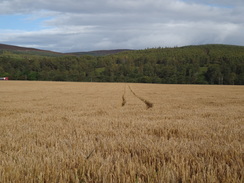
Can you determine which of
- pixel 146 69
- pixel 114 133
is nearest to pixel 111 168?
pixel 114 133

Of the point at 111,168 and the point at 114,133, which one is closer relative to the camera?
the point at 111,168

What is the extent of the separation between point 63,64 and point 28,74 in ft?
104

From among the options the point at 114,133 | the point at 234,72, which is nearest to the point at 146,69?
the point at 234,72

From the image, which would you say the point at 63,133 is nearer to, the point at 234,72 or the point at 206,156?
the point at 206,156

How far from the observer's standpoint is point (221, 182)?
113 inches

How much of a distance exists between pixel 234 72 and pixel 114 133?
133m

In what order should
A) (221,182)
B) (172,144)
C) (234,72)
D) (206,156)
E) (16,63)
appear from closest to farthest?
(221,182) → (206,156) → (172,144) → (234,72) → (16,63)

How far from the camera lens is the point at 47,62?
15488 cm

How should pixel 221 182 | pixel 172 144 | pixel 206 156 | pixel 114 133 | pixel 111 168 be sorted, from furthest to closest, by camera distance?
pixel 114 133 < pixel 172 144 < pixel 206 156 < pixel 111 168 < pixel 221 182

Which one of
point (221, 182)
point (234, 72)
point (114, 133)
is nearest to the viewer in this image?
point (221, 182)

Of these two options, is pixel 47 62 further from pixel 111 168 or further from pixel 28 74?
pixel 111 168

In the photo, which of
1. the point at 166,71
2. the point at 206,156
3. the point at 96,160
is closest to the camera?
the point at 96,160

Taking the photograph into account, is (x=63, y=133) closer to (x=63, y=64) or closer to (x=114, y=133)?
(x=114, y=133)

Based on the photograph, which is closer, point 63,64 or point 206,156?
point 206,156
